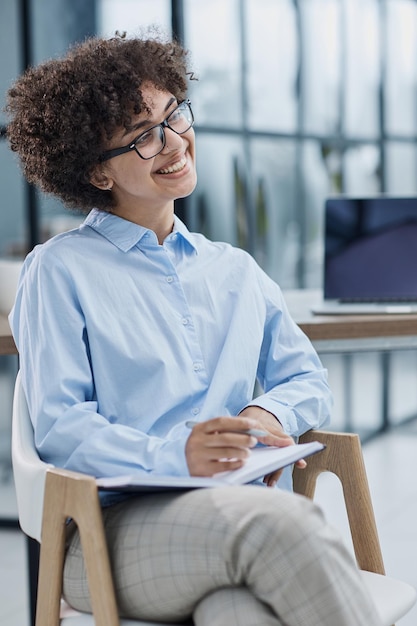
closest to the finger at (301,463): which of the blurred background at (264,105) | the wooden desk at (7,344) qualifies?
the wooden desk at (7,344)

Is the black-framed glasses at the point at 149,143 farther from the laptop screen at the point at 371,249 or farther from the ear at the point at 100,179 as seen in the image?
the laptop screen at the point at 371,249

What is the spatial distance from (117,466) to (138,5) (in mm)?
2944

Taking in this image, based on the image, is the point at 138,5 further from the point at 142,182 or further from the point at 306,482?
the point at 306,482

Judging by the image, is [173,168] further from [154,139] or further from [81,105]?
[81,105]

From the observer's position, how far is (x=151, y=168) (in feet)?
5.56

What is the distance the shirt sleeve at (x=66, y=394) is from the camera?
146cm

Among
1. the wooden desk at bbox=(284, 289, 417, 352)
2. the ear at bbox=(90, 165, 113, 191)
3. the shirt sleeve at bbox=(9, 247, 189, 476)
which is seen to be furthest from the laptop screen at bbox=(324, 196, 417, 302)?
the shirt sleeve at bbox=(9, 247, 189, 476)

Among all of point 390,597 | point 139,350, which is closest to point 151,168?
point 139,350

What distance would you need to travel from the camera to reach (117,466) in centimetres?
146

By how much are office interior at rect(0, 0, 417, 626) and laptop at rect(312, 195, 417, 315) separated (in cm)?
125

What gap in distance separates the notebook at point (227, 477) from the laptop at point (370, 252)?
36.0 inches

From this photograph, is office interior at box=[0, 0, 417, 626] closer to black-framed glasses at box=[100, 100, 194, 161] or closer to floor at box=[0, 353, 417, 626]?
floor at box=[0, 353, 417, 626]

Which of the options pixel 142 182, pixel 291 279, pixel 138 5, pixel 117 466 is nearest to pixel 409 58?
pixel 291 279

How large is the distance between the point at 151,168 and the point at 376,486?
2.61 m
